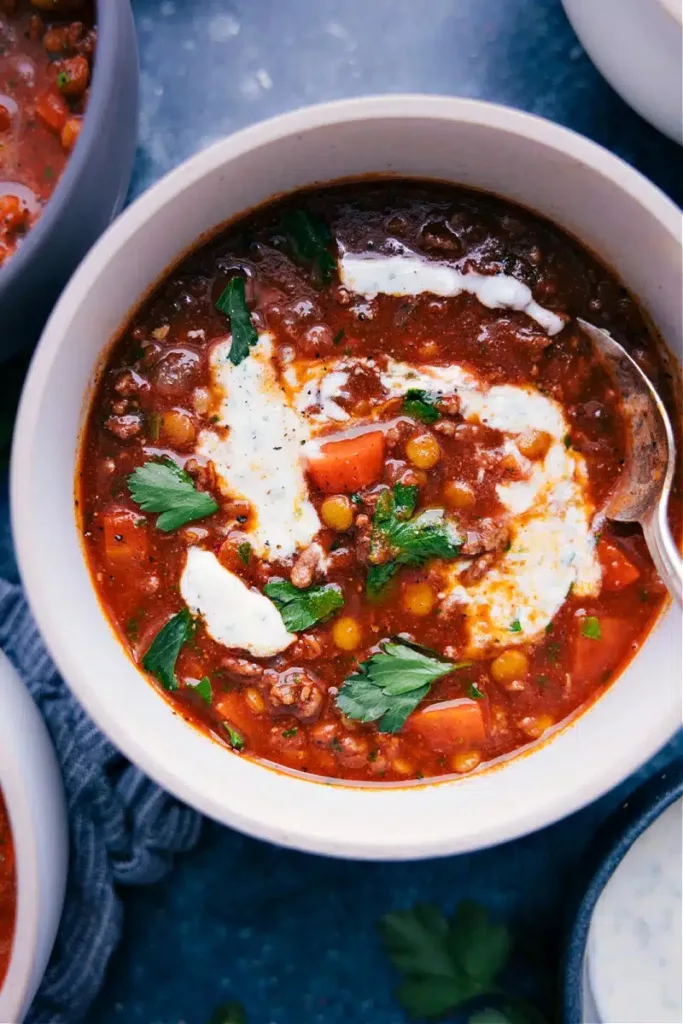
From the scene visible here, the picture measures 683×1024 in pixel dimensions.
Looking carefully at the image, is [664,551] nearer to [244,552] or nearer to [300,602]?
[300,602]

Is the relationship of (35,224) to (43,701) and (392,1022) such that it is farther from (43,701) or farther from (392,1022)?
(392,1022)

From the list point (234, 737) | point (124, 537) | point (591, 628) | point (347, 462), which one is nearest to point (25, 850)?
point (234, 737)

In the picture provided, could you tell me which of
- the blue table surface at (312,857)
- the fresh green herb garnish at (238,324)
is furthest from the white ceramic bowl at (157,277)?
the blue table surface at (312,857)

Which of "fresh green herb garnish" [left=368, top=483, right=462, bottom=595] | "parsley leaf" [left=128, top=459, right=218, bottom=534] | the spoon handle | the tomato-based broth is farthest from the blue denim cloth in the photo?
the spoon handle

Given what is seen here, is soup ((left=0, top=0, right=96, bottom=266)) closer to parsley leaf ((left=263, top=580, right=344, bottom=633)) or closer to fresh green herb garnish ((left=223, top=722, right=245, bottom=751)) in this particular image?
parsley leaf ((left=263, top=580, right=344, bottom=633))

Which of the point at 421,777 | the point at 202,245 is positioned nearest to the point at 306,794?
the point at 421,777

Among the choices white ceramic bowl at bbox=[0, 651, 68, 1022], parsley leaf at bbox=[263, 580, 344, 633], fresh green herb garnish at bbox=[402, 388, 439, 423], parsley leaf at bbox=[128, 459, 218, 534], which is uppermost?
fresh green herb garnish at bbox=[402, 388, 439, 423]
